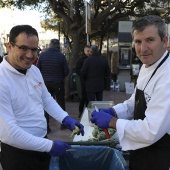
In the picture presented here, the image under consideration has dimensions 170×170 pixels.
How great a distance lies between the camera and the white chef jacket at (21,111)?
1755 millimetres

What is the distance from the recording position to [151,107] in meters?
1.60

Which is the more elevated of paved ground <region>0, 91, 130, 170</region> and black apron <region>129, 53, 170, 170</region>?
black apron <region>129, 53, 170, 170</region>

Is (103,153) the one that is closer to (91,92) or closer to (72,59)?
(91,92)

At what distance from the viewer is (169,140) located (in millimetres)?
1703

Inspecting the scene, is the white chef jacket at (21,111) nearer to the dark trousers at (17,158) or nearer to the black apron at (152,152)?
the dark trousers at (17,158)

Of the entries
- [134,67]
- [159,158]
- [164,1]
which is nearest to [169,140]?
[159,158]

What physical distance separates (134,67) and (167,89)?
9.37 metres

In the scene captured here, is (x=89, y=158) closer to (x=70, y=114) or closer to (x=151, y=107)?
(x=151, y=107)

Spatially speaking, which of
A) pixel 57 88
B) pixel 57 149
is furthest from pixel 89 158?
pixel 57 88

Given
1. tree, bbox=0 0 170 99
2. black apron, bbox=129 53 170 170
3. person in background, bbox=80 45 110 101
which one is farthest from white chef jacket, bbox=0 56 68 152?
tree, bbox=0 0 170 99

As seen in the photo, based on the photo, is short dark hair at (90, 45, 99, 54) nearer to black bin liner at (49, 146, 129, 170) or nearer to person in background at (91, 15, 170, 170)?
black bin liner at (49, 146, 129, 170)

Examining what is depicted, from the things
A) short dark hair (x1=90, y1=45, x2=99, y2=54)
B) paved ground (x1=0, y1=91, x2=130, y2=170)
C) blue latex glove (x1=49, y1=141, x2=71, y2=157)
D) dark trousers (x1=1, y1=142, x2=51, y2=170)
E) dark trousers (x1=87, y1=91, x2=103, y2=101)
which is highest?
short dark hair (x1=90, y1=45, x2=99, y2=54)

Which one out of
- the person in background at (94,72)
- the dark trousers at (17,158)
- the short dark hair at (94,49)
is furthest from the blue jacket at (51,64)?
the dark trousers at (17,158)

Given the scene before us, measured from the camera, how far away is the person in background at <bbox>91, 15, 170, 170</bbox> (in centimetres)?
157
